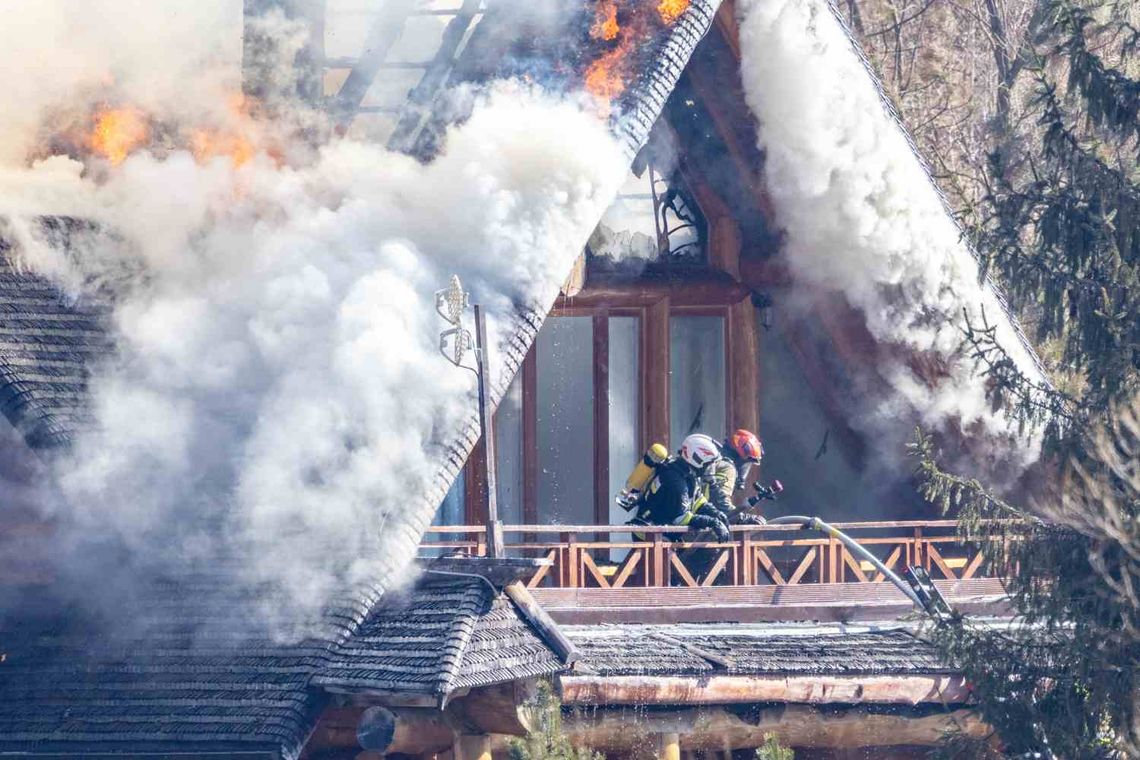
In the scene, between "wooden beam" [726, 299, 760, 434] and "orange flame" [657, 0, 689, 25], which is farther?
"wooden beam" [726, 299, 760, 434]

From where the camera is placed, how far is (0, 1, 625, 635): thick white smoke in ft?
34.7

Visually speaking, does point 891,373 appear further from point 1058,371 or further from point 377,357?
point 377,357

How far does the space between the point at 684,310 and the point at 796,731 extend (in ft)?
15.9

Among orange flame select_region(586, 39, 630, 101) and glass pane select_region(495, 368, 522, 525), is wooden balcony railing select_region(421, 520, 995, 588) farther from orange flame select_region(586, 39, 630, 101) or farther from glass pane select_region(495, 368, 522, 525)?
orange flame select_region(586, 39, 630, 101)

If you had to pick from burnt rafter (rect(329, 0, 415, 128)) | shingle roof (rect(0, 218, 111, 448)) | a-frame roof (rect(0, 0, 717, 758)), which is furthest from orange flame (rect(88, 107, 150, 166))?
a-frame roof (rect(0, 0, 717, 758))

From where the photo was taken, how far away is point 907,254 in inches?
559

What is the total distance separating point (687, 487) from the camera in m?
13.0

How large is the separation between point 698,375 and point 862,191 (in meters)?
2.49

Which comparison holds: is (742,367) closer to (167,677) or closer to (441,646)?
(441,646)

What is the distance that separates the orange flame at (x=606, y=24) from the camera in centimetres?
1361

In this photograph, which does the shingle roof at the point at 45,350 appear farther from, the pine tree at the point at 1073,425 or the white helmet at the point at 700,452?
the pine tree at the point at 1073,425

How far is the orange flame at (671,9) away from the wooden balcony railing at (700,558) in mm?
3870

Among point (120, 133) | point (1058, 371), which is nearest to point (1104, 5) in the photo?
point (1058, 371)

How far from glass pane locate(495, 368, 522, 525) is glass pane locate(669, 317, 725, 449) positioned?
145 centimetres
